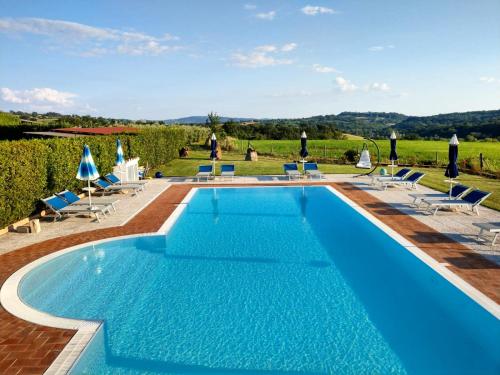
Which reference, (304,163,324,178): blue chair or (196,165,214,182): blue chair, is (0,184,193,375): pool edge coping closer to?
(196,165,214,182): blue chair

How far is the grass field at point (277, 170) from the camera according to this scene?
60.8ft

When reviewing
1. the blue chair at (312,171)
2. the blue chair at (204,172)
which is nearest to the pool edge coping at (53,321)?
the blue chair at (204,172)

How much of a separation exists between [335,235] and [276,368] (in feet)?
23.0

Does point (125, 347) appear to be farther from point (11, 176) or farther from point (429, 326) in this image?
point (11, 176)

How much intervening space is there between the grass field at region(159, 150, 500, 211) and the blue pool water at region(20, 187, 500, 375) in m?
8.09

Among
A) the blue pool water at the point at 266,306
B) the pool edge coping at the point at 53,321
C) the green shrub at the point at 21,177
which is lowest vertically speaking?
the blue pool water at the point at 266,306

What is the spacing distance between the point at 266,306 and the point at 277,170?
60.1 ft

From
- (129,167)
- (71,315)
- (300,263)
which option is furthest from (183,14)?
(71,315)

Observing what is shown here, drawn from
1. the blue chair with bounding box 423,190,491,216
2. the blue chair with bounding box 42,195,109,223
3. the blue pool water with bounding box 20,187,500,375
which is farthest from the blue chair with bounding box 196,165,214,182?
the blue chair with bounding box 423,190,491,216

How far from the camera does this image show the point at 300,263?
9945 millimetres

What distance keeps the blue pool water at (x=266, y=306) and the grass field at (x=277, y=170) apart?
8091 millimetres

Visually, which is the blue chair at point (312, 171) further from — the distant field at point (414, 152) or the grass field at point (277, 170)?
Answer: the distant field at point (414, 152)

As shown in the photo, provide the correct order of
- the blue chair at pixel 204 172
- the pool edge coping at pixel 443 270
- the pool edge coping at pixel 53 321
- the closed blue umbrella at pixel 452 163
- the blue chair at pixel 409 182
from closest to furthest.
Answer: the pool edge coping at pixel 53 321
the pool edge coping at pixel 443 270
the closed blue umbrella at pixel 452 163
the blue chair at pixel 409 182
the blue chair at pixel 204 172

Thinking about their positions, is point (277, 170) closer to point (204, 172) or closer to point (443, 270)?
point (204, 172)
